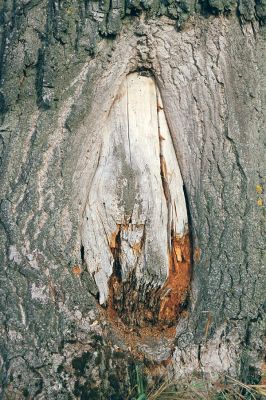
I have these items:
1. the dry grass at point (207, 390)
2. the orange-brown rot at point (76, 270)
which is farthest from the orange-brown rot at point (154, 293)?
the dry grass at point (207, 390)

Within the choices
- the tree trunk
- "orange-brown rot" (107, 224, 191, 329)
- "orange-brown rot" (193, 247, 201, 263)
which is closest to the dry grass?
the tree trunk

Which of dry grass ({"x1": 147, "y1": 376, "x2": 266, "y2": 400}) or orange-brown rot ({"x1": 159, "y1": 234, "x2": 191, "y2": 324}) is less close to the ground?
orange-brown rot ({"x1": 159, "y1": 234, "x2": 191, "y2": 324})

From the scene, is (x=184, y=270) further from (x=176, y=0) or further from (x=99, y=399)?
(x=176, y=0)

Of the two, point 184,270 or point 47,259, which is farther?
point 184,270

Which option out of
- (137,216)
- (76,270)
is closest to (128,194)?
(137,216)

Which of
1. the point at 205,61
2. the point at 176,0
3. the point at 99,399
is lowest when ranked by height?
the point at 99,399

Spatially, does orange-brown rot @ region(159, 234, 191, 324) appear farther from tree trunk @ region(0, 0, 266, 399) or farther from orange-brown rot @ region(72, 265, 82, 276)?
orange-brown rot @ region(72, 265, 82, 276)

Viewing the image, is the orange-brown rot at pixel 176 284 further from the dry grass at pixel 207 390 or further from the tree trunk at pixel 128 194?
the dry grass at pixel 207 390

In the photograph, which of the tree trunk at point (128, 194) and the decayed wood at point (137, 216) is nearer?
the tree trunk at point (128, 194)

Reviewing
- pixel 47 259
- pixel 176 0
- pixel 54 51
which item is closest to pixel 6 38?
pixel 54 51
